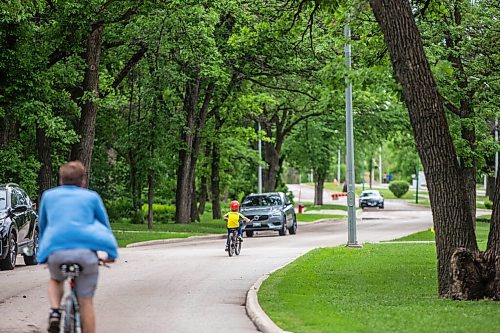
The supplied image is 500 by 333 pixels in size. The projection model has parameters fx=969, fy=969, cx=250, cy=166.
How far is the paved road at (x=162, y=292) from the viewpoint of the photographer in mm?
12177

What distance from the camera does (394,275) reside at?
18391 mm

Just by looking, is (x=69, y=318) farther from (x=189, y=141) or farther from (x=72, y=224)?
(x=189, y=141)

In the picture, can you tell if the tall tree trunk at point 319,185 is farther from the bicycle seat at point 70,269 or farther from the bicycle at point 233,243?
the bicycle seat at point 70,269

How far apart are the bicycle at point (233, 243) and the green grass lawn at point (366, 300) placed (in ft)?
10.7

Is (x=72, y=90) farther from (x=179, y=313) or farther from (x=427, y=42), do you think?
(x=179, y=313)

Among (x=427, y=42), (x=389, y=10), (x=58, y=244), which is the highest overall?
(x=427, y=42)

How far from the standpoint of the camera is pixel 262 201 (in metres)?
40.7

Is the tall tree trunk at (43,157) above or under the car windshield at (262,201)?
above

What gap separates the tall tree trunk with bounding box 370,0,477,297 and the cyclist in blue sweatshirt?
292 inches

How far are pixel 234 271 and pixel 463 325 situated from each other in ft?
33.1

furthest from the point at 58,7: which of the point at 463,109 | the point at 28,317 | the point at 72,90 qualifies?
the point at 28,317

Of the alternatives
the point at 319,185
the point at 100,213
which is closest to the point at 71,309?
the point at 100,213

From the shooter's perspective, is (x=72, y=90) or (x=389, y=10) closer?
(x=389, y=10)

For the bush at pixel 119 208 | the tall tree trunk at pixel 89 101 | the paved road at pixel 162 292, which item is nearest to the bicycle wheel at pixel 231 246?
the paved road at pixel 162 292
